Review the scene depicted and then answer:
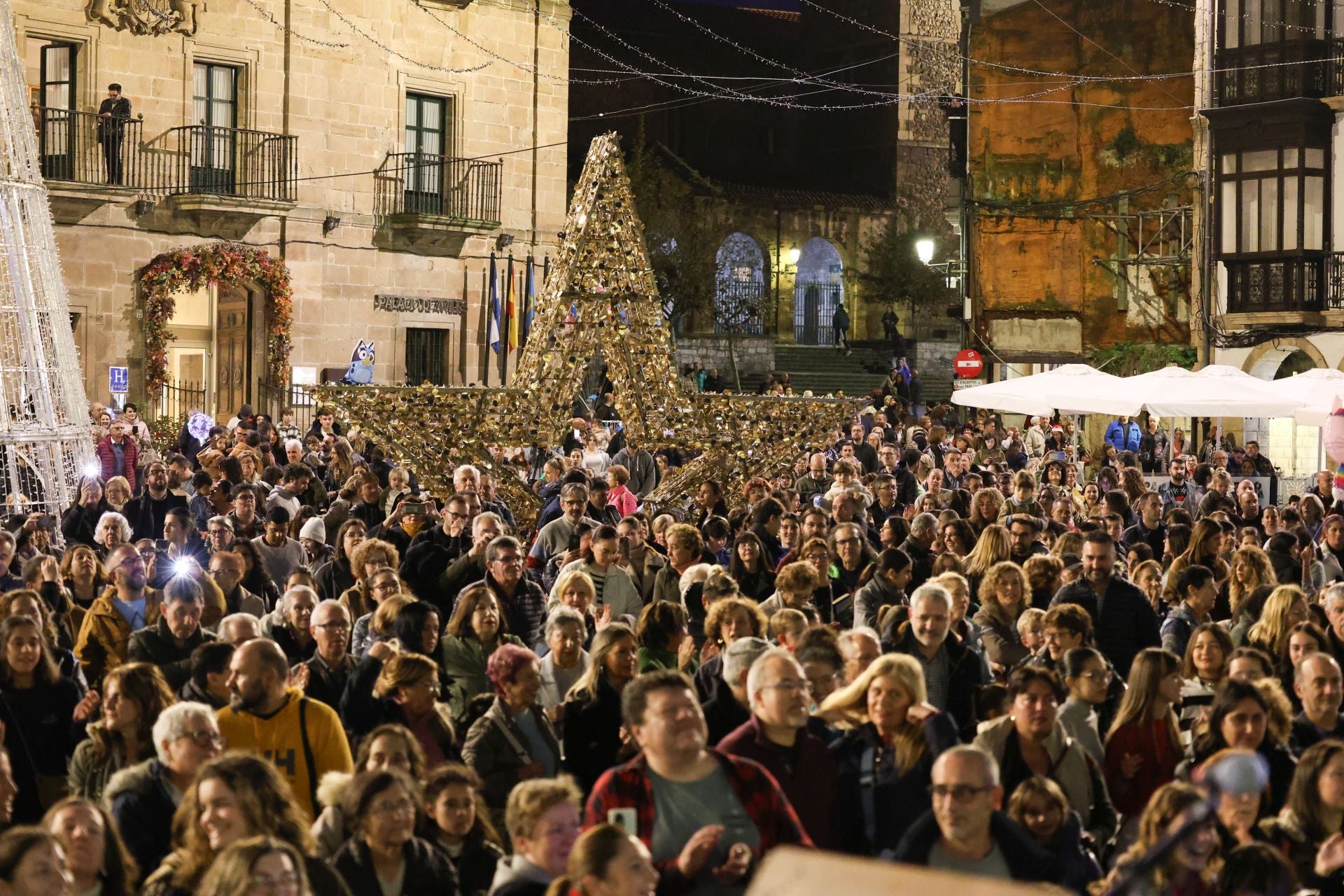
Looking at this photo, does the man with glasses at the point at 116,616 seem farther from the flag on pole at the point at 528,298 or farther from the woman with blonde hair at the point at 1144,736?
the flag on pole at the point at 528,298

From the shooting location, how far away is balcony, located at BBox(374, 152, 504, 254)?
29.4m

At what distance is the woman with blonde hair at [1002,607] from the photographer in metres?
9.41

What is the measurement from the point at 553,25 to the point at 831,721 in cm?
2624

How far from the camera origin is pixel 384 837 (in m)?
5.48

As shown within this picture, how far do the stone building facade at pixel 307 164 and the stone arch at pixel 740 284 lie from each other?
37.4ft

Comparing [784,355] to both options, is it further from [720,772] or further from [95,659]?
[720,772]

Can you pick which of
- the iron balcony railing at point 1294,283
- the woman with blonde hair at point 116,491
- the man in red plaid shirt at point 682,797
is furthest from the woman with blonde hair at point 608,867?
the iron balcony railing at point 1294,283

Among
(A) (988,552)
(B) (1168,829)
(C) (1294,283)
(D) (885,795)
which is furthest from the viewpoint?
(C) (1294,283)

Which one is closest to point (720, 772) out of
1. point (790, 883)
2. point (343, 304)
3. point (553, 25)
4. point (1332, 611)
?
point (790, 883)

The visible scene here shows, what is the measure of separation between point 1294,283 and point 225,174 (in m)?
16.7

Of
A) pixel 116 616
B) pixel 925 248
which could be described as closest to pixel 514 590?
pixel 116 616

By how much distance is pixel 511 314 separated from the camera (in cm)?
2989

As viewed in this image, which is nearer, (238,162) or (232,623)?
(232,623)

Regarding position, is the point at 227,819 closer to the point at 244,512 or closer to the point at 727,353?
the point at 244,512
